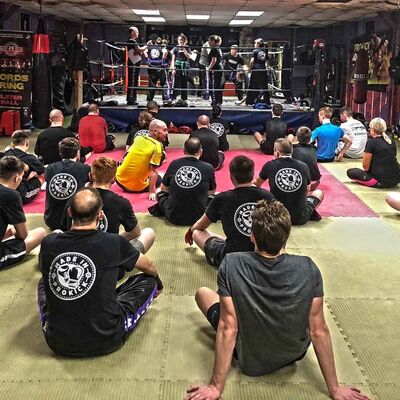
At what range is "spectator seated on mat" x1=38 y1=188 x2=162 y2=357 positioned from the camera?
107 inches

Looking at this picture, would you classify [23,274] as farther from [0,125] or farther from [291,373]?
[0,125]

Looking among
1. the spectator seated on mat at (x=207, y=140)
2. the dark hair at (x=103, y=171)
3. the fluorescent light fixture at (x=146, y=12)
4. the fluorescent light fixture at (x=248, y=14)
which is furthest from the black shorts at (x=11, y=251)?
the fluorescent light fixture at (x=248, y=14)

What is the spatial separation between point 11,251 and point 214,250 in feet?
5.21

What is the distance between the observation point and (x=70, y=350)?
2871 millimetres

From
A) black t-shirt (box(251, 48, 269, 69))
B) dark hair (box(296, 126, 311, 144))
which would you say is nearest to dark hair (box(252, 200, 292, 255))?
dark hair (box(296, 126, 311, 144))

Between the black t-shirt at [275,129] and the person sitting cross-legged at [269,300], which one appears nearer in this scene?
the person sitting cross-legged at [269,300]

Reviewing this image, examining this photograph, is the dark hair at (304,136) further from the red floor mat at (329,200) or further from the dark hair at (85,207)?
the dark hair at (85,207)

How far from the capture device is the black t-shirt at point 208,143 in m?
7.58

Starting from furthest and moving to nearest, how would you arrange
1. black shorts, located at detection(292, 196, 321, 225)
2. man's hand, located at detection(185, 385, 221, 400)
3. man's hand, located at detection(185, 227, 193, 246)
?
black shorts, located at detection(292, 196, 321, 225) < man's hand, located at detection(185, 227, 193, 246) < man's hand, located at detection(185, 385, 221, 400)

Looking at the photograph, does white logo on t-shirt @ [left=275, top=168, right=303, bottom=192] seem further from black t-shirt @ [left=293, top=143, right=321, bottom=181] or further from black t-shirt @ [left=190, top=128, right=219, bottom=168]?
black t-shirt @ [left=190, top=128, right=219, bottom=168]

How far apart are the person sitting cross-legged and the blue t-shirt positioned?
6.35m

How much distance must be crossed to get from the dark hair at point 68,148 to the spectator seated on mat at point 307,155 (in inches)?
105

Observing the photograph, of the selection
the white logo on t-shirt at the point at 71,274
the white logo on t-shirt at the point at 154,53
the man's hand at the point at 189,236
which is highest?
the white logo on t-shirt at the point at 154,53

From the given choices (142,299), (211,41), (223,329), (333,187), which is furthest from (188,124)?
(223,329)
